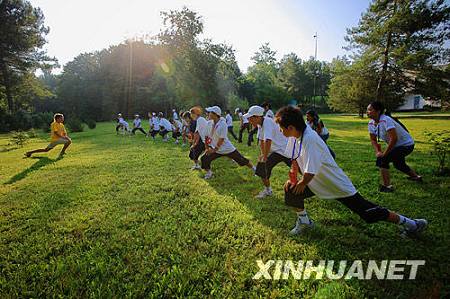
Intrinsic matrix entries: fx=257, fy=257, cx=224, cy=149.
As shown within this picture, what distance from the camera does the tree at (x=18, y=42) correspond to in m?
30.2

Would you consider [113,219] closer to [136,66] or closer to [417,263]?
[417,263]

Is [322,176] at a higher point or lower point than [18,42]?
lower

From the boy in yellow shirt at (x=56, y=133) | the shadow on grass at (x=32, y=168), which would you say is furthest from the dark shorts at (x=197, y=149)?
the boy in yellow shirt at (x=56, y=133)

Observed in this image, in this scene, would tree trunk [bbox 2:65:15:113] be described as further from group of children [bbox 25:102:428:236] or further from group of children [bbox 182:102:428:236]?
group of children [bbox 182:102:428:236]

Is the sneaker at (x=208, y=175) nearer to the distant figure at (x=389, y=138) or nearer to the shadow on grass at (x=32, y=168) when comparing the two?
the distant figure at (x=389, y=138)

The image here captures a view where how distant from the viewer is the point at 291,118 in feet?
10.9

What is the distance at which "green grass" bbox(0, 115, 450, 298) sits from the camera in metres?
2.93

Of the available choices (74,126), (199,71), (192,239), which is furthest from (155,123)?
(199,71)

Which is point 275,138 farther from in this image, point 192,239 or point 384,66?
point 384,66

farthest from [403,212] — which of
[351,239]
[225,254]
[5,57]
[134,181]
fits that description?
[5,57]

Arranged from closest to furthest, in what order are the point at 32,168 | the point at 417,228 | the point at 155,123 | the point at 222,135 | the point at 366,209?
1. the point at 366,209
2. the point at 417,228
3. the point at 222,135
4. the point at 32,168
5. the point at 155,123

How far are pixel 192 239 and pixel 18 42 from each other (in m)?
38.7

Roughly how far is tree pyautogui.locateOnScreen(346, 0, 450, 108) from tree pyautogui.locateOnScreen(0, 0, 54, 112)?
3823cm

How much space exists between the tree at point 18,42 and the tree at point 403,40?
3823 centimetres
